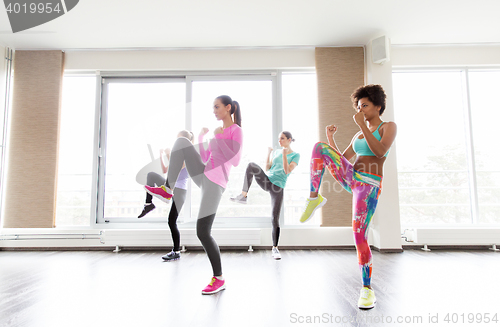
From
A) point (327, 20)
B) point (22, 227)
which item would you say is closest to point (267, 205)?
point (327, 20)

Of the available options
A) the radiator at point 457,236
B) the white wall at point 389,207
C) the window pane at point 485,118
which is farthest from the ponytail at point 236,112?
the window pane at point 485,118

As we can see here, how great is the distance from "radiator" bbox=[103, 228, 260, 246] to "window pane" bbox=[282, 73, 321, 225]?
0.68m

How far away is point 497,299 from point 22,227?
524cm

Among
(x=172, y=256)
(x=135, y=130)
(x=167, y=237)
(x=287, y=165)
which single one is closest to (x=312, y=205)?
(x=287, y=165)

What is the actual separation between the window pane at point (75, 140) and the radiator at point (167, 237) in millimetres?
816

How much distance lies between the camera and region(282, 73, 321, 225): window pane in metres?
4.16

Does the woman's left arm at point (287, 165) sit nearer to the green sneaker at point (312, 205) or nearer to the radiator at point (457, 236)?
the green sneaker at point (312, 205)

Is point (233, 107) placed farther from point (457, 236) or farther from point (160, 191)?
point (457, 236)

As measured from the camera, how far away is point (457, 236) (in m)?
3.77

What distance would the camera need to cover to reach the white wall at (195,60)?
13.7 ft

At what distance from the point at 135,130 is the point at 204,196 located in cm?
295

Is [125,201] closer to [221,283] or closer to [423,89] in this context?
[221,283]

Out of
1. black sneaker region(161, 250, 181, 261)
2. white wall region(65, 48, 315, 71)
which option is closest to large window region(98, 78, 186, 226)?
white wall region(65, 48, 315, 71)

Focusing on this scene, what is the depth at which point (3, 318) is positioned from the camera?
1.50 meters
